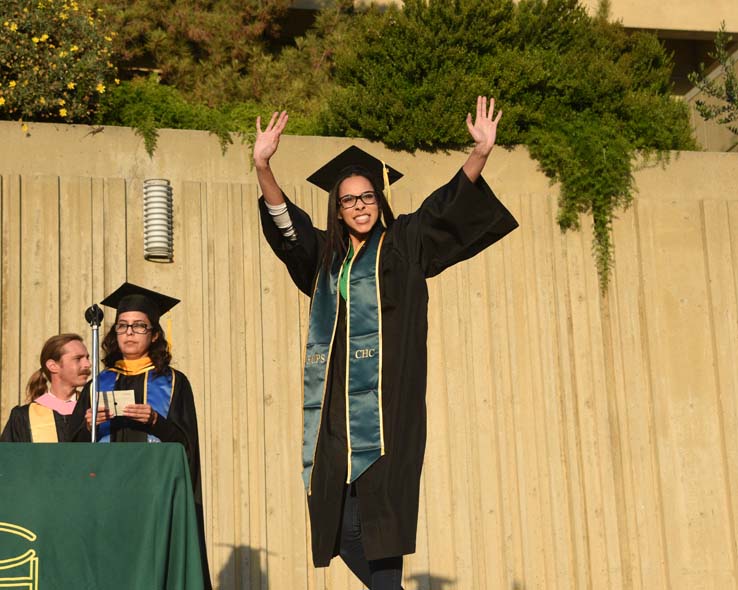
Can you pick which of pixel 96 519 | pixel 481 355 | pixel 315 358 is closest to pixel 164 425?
pixel 315 358

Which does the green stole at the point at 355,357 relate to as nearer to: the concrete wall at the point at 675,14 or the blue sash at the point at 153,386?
the blue sash at the point at 153,386

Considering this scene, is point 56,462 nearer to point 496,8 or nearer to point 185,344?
point 185,344

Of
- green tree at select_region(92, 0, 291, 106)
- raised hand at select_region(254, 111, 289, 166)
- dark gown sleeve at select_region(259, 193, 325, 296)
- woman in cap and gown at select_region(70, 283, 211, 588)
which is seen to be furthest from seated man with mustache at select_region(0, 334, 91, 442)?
green tree at select_region(92, 0, 291, 106)

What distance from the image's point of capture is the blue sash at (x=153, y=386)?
17.7ft

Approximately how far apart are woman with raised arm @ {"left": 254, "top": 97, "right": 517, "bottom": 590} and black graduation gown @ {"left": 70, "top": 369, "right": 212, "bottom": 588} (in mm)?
1282

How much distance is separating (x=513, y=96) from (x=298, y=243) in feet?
14.9

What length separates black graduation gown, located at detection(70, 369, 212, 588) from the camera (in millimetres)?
5219

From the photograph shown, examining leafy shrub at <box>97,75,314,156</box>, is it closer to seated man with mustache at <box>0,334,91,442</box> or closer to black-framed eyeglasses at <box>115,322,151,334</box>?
seated man with mustache at <box>0,334,91,442</box>

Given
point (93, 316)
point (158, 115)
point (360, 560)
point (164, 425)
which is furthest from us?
point (158, 115)

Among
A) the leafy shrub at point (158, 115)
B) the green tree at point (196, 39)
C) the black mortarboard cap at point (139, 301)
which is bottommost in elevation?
the black mortarboard cap at point (139, 301)

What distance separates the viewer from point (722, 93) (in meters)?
9.29

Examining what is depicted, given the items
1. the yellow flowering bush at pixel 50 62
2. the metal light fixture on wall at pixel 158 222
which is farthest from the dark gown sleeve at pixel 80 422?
the yellow flowering bush at pixel 50 62

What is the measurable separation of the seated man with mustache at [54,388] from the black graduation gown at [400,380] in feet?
7.32

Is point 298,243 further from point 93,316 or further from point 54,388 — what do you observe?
point 54,388
